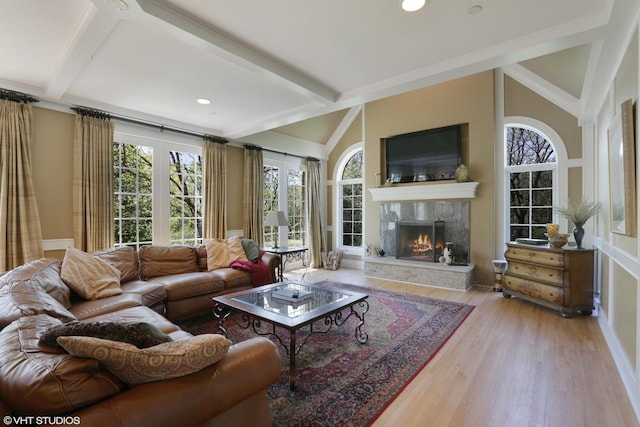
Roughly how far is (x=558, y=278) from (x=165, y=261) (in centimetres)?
480

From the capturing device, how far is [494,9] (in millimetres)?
2131

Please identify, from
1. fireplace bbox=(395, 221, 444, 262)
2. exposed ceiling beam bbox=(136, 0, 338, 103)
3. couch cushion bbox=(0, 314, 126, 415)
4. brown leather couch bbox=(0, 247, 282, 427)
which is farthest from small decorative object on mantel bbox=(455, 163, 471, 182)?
couch cushion bbox=(0, 314, 126, 415)

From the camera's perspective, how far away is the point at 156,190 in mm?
4539

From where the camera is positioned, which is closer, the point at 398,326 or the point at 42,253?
the point at 398,326

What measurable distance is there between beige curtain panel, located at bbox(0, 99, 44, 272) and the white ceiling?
31 cm

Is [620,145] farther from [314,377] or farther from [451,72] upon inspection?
[314,377]

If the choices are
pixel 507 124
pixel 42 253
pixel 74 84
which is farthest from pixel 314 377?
pixel 507 124

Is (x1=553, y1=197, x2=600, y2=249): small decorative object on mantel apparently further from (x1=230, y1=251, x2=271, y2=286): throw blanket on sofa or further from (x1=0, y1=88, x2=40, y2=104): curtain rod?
(x1=0, y1=88, x2=40, y2=104): curtain rod

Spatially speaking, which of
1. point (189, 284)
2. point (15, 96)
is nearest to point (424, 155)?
point (189, 284)

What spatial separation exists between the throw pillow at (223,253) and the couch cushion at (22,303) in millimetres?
2134

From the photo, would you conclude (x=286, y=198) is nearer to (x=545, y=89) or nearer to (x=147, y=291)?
(x=147, y=291)

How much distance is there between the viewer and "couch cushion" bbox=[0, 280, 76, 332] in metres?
1.48

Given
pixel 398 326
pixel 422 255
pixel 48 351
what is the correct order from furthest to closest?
pixel 422 255
pixel 398 326
pixel 48 351

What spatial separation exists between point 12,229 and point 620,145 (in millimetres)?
5777
